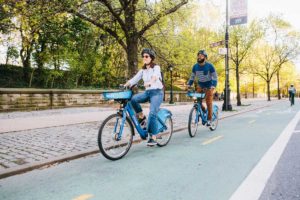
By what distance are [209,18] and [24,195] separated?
4033 centimetres

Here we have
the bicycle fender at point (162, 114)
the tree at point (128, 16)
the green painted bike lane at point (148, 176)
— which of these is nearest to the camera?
the green painted bike lane at point (148, 176)

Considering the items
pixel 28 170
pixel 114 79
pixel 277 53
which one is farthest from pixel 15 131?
pixel 277 53

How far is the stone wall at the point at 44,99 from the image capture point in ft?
54.2

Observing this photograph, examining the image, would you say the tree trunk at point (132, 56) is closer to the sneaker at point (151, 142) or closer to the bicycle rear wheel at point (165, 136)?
the bicycle rear wheel at point (165, 136)

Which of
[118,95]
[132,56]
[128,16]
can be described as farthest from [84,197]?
[128,16]

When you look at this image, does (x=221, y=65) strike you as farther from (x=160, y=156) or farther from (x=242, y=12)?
(x=160, y=156)

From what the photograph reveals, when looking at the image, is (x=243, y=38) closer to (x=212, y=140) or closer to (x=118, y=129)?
(x=212, y=140)

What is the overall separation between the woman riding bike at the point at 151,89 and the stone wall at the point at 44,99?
476 inches

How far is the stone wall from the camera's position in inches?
650

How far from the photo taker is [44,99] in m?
18.7

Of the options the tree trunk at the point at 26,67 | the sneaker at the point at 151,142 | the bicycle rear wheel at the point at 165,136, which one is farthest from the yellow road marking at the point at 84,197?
the tree trunk at the point at 26,67

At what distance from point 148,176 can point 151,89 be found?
7.57 ft

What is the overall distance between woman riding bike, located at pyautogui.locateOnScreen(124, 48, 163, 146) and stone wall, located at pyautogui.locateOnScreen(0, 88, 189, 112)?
12100mm

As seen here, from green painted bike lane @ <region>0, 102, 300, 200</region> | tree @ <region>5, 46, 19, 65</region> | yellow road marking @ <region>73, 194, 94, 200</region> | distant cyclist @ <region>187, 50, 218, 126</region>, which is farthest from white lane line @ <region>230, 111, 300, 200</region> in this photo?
tree @ <region>5, 46, 19, 65</region>
